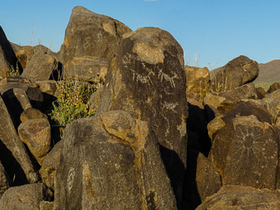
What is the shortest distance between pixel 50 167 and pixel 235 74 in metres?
10.0

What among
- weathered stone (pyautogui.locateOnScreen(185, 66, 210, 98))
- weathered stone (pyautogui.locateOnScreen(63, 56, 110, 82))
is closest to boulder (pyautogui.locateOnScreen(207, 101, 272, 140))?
weathered stone (pyautogui.locateOnScreen(63, 56, 110, 82))

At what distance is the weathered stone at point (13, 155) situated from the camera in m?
6.24

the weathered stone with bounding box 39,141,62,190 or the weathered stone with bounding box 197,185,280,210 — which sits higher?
the weathered stone with bounding box 39,141,62,190

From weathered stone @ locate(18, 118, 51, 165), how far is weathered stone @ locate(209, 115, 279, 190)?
3.01 metres

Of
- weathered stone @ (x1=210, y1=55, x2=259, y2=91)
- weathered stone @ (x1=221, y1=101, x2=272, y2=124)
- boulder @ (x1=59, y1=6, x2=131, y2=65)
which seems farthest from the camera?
weathered stone @ (x1=210, y1=55, x2=259, y2=91)

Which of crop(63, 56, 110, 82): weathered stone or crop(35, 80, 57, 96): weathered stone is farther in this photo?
crop(63, 56, 110, 82): weathered stone

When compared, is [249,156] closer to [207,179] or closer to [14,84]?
[207,179]

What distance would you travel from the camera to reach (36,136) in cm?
643

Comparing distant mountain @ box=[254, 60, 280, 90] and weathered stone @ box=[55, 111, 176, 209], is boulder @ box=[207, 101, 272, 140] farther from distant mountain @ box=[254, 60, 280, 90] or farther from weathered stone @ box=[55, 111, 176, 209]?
distant mountain @ box=[254, 60, 280, 90]

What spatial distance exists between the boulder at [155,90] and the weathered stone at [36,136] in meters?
1.21

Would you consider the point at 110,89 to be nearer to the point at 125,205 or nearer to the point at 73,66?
the point at 125,205

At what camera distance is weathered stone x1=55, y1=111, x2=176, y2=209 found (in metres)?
3.72

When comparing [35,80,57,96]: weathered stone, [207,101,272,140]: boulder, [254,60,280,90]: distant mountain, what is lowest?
[207,101,272,140]: boulder

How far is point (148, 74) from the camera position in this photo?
19.0ft
